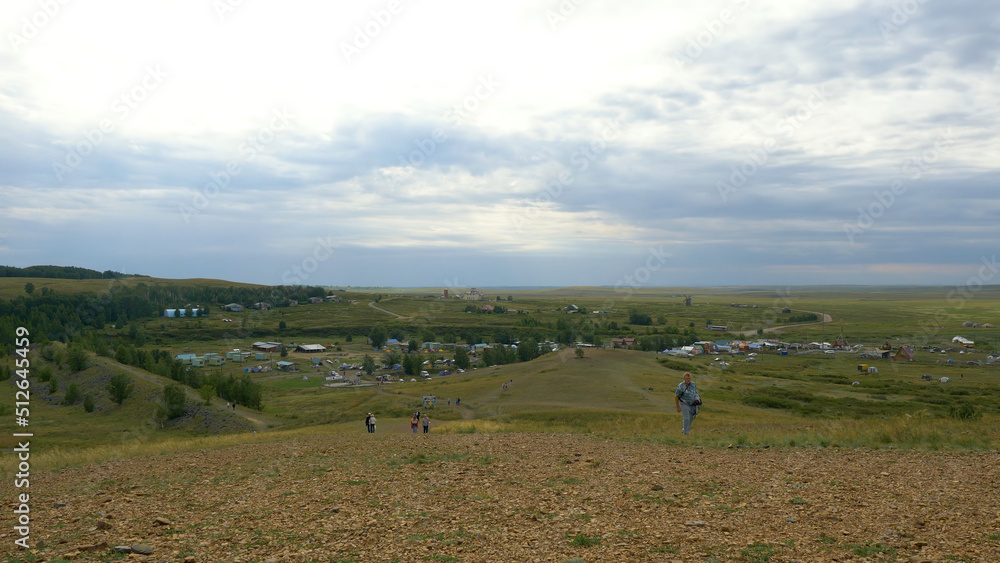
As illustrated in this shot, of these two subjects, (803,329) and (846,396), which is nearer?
(846,396)

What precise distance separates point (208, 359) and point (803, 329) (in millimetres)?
149657

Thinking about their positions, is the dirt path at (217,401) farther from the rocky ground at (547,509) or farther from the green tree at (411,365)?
the green tree at (411,365)

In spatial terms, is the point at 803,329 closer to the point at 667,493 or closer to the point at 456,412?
the point at 456,412

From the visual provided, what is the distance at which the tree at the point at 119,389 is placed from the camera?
5897 cm

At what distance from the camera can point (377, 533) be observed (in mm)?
7758

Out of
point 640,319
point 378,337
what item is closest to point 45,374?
point 378,337

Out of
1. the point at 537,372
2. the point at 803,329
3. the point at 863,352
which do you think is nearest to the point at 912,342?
the point at 863,352

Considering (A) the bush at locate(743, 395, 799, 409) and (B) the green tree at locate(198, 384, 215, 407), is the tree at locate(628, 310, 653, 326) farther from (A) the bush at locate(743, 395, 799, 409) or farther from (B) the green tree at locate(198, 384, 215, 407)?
(B) the green tree at locate(198, 384, 215, 407)

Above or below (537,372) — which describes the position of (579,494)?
above

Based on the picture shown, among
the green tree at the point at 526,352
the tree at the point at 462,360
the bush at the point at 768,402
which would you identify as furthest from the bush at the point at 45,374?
the bush at the point at 768,402

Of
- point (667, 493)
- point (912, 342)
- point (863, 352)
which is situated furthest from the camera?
point (912, 342)

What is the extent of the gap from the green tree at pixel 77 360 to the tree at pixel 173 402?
91.3ft

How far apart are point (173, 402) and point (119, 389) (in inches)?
421

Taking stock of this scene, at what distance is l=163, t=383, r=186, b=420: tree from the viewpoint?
53125mm
